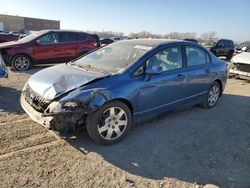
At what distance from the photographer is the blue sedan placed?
3.28m

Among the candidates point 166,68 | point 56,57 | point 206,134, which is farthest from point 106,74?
point 56,57

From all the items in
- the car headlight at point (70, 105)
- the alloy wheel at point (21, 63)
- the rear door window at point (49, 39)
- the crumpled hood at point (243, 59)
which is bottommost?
the alloy wheel at point (21, 63)

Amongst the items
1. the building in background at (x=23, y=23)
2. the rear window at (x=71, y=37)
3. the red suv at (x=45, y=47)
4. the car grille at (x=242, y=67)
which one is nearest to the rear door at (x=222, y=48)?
the car grille at (x=242, y=67)

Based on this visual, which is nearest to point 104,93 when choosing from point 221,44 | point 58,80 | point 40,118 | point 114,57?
point 58,80

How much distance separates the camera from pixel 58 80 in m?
3.67

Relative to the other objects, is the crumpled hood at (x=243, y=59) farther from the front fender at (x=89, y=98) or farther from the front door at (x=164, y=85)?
the front fender at (x=89, y=98)

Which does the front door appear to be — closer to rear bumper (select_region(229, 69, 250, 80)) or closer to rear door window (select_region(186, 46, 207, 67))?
rear door window (select_region(186, 46, 207, 67))

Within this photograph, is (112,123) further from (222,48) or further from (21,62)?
(222,48)

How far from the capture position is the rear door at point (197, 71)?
4.82 meters

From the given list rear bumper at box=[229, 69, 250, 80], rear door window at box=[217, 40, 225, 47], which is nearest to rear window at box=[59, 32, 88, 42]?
rear bumper at box=[229, 69, 250, 80]

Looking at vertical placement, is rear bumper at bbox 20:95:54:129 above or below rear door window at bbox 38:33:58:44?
below

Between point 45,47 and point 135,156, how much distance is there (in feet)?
24.8

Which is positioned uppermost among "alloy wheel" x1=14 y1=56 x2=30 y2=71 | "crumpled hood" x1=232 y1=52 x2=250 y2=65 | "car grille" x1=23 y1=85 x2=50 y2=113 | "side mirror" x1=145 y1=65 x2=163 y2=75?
"side mirror" x1=145 y1=65 x2=163 y2=75

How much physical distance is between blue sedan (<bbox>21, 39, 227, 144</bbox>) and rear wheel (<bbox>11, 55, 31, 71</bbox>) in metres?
5.33
